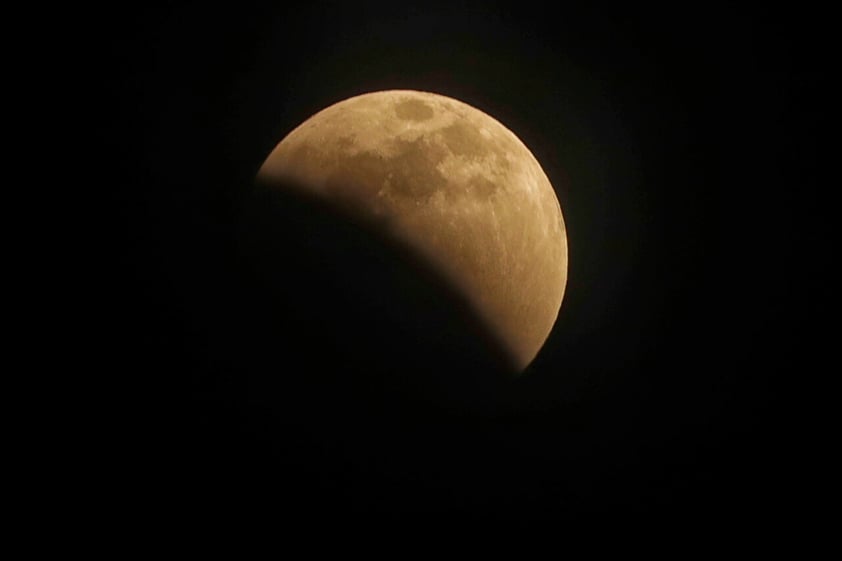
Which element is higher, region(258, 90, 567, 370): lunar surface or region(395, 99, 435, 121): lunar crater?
region(395, 99, 435, 121): lunar crater

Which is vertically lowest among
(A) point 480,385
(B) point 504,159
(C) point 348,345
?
(C) point 348,345

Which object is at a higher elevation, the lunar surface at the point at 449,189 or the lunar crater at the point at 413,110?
the lunar crater at the point at 413,110

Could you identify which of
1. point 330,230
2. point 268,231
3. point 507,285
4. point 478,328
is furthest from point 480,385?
point 268,231

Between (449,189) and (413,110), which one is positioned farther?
(413,110)

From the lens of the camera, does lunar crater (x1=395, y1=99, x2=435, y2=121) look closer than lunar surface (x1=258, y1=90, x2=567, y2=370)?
No

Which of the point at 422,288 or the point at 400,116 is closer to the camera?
the point at 422,288

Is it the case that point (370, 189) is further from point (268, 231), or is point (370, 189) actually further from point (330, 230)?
point (268, 231)

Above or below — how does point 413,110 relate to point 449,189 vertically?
above

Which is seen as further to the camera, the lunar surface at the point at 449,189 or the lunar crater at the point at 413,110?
the lunar crater at the point at 413,110
